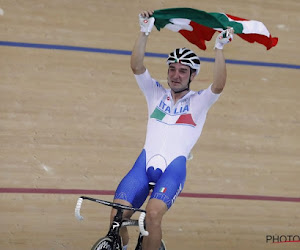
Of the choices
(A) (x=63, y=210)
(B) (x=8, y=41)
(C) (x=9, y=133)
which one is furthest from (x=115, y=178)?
(B) (x=8, y=41)

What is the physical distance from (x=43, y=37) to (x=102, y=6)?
1.73ft

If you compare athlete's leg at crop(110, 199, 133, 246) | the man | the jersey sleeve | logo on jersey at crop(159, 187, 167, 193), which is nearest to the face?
the man

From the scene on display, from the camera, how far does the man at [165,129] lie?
4020mm

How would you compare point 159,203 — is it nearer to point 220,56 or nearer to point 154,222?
point 154,222

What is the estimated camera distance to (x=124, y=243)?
422cm

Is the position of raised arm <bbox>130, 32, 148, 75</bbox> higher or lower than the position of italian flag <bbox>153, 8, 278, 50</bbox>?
lower

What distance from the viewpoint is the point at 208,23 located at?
168 inches

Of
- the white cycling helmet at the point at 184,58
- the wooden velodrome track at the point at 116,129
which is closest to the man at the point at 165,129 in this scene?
the white cycling helmet at the point at 184,58

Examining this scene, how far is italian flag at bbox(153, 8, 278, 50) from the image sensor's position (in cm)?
423

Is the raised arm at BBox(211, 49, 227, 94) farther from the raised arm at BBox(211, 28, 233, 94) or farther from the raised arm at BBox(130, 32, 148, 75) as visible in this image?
the raised arm at BBox(130, 32, 148, 75)

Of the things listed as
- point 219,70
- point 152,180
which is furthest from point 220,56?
point 152,180

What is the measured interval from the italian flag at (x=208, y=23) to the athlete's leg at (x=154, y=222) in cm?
104

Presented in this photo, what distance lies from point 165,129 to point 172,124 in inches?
1.9

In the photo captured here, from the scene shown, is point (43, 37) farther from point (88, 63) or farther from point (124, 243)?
point (124, 243)
